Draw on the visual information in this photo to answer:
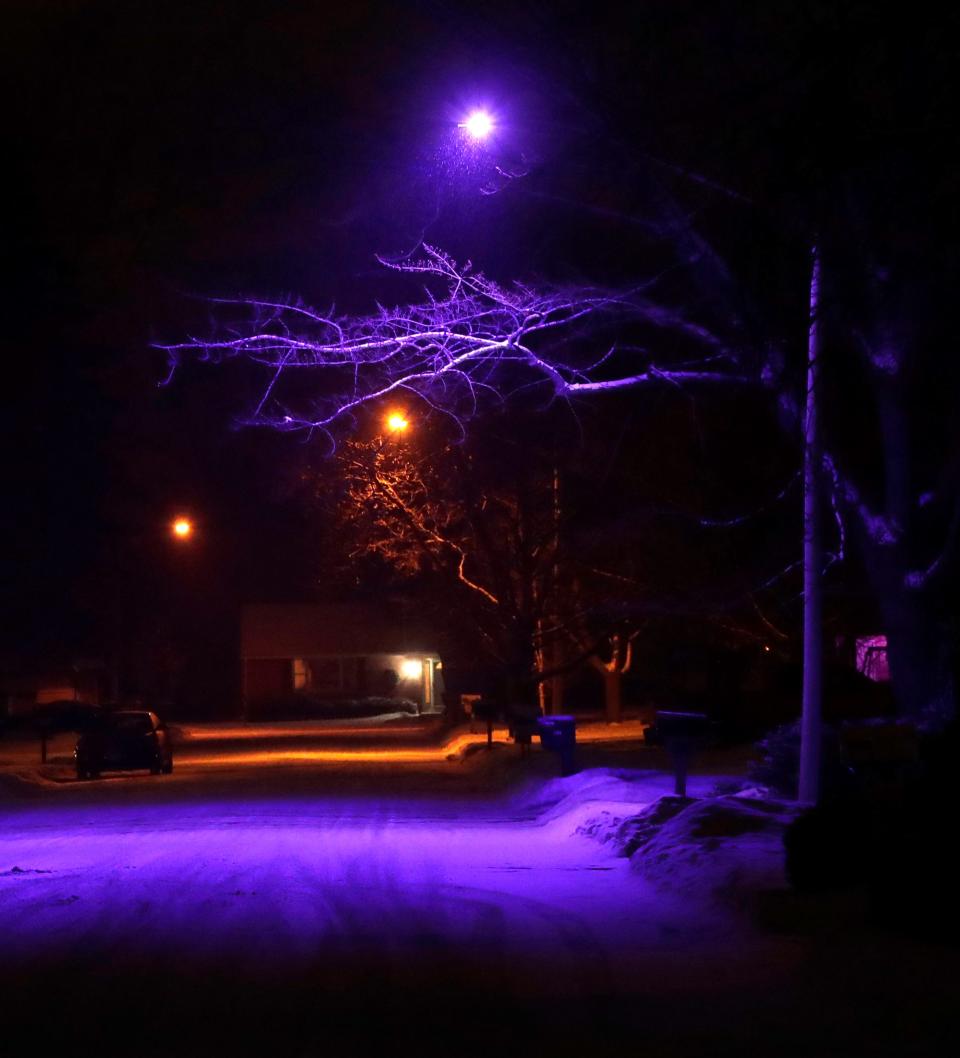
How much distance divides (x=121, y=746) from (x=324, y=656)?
38.9m

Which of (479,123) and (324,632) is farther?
(324,632)

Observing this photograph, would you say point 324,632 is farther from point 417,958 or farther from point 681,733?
point 417,958

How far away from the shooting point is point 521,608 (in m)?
37.0

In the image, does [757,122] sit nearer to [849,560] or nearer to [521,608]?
[849,560]

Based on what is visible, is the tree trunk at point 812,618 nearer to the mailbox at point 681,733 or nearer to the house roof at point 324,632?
the mailbox at point 681,733

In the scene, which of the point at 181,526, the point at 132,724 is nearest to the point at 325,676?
the point at 181,526

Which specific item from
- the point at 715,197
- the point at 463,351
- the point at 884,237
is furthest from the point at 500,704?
the point at 884,237

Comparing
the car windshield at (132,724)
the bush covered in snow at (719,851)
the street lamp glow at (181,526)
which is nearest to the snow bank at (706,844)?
the bush covered in snow at (719,851)

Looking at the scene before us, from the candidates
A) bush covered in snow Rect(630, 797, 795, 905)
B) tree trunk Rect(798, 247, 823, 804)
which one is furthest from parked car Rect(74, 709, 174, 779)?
tree trunk Rect(798, 247, 823, 804)

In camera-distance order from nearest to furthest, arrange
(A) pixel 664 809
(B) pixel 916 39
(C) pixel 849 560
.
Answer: (B) pixel 916 39, (A) pixel 664 809, (C) pixel 849 560

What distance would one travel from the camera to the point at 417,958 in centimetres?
963

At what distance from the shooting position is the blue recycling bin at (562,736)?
25.4 metres

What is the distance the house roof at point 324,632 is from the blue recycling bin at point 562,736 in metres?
42.4

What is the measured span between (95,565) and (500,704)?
100ft
